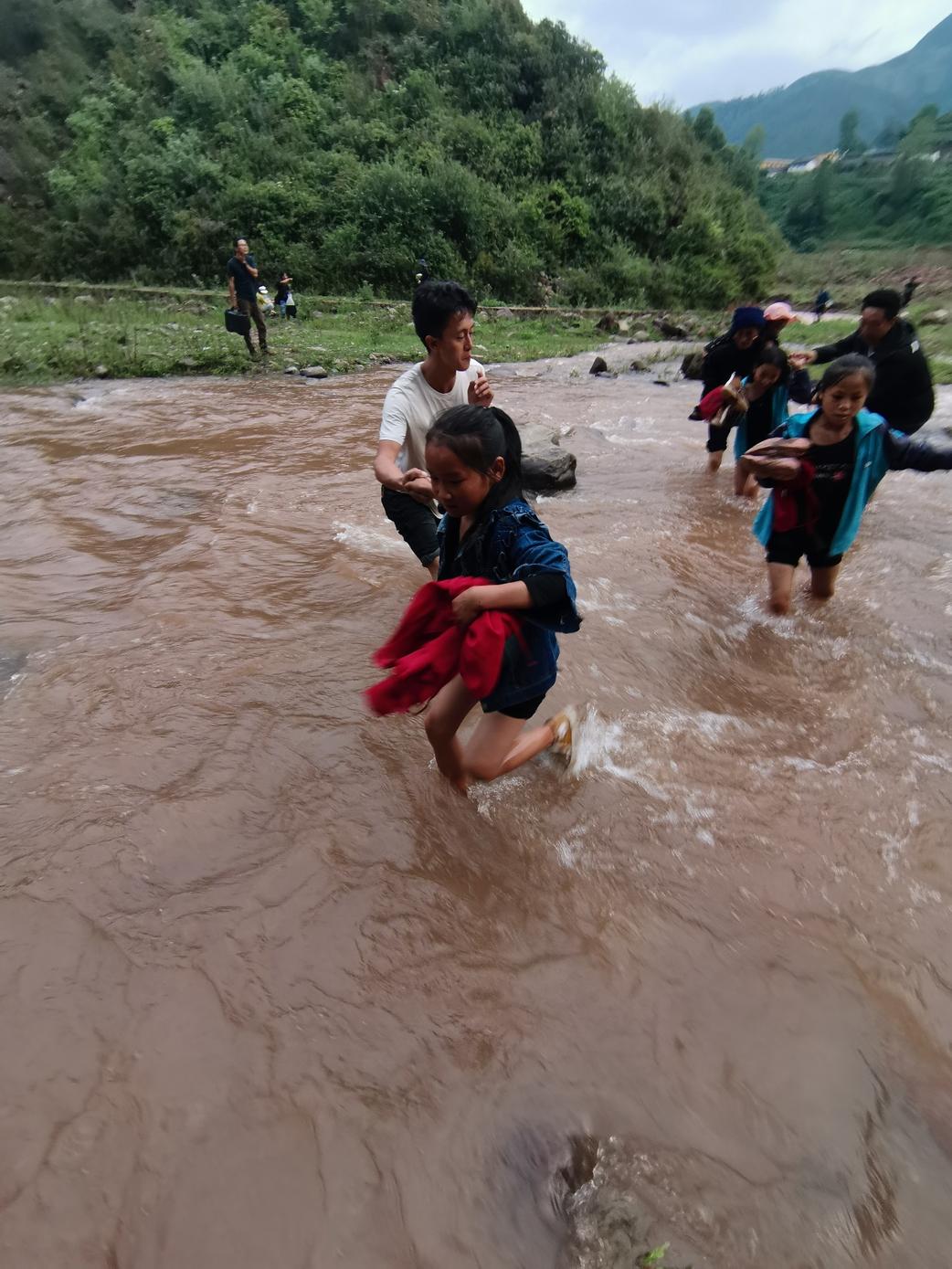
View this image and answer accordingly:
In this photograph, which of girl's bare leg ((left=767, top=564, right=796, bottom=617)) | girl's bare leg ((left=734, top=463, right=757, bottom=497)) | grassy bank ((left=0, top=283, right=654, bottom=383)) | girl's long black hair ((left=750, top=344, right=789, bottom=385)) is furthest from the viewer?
grassy bank ((left=0, top=283, right=654, bottom=383))

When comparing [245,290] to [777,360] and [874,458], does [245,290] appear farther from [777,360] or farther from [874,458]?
[874,458]

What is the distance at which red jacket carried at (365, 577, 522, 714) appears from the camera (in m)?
2.07

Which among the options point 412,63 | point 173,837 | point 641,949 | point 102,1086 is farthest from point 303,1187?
point 412,63

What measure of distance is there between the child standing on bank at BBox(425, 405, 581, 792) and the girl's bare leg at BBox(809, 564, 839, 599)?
2549mm

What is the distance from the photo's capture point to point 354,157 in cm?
2405

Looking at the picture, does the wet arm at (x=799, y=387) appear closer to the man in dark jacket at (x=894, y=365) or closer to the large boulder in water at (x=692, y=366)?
the man in dark jacket at (x=894, y=365)

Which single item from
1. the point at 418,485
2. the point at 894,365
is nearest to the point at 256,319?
the point at 894,365

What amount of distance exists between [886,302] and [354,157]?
80.2 feet

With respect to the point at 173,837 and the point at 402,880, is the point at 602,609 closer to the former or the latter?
the point at 402,880

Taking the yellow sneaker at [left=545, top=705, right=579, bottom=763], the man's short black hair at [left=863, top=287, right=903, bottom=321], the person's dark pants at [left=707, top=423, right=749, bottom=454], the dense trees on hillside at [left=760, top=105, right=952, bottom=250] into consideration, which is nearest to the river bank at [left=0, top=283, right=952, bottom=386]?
the person's dark pants at [left=707, top=423, right=749, bottom=454]

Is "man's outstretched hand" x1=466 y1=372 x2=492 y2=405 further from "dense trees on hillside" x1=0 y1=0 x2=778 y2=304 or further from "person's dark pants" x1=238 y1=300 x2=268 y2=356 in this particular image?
"dense trees on hillside" x1=0 y1=0 x2=778 y2=304

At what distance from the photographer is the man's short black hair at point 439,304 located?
9.82 ft

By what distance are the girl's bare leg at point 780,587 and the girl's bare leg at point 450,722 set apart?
98.9 inches

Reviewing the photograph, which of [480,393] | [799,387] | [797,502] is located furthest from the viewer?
[799,387]
